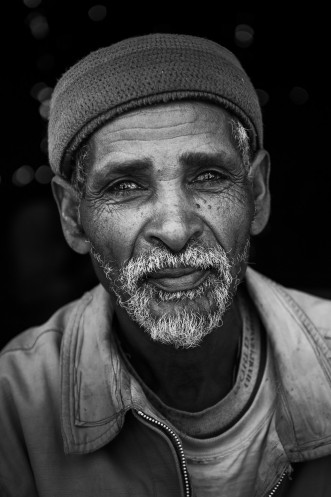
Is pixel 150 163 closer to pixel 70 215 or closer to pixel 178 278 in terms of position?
pixel 178 278

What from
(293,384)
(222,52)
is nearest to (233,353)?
(293,384)

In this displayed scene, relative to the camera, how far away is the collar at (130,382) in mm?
2330

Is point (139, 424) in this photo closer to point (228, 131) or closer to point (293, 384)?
point (293, 384)

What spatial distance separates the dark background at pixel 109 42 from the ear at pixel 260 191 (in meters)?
2.12

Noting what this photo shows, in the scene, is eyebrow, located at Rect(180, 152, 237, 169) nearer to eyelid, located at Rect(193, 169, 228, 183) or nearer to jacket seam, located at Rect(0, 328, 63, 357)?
eyelid, located at Rect(193, 169, 228, 183)

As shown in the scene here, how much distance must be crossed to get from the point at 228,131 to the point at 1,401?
1.36m

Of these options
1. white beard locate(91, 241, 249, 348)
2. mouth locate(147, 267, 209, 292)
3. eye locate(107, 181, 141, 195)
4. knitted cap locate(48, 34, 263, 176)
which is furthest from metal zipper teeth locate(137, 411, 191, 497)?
knitted cap locate(48, 34, 263, 176)

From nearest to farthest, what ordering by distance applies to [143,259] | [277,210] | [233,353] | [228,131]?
[143,259] < [228,131] < [233,353] < [277,210]

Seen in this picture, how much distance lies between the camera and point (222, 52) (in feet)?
8.19

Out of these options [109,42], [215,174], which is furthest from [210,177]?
[109,42]

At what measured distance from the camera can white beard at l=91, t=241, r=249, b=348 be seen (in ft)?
7.30

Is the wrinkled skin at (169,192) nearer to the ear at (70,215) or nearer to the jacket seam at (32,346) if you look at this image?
the ear at (70,215)

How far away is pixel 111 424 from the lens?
2322 millimetres

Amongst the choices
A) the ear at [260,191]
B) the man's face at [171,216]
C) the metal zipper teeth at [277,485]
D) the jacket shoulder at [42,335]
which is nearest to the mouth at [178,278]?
the man's face at [171,216]
